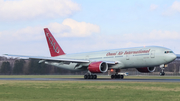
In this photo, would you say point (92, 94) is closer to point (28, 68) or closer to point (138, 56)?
point (138, 56)

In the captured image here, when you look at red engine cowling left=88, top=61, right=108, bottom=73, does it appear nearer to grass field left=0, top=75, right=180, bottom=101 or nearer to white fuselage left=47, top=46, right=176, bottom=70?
white fuselage left=47, top=46, right=176, bottom=70

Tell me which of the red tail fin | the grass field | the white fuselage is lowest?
the grass field

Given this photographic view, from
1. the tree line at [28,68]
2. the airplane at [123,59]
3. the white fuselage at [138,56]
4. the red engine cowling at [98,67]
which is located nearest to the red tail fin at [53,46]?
the airplane at [123,59]

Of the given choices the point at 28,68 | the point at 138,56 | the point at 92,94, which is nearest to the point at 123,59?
the point at 138,56

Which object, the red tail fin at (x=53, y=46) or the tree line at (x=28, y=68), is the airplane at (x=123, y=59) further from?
the tree line at (x=28, y=68)

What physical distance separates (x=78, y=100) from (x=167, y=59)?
25.9m

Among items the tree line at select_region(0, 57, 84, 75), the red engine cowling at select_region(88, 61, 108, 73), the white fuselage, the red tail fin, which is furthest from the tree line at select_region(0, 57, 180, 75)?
the red engine cowling at select_region(88, 61, 108, 73)

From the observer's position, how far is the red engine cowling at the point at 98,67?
4038 centimetres

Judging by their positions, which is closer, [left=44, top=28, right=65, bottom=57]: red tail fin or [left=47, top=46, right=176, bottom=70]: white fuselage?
[left=47, top=46, right=176, bottom=70]: white fuselage

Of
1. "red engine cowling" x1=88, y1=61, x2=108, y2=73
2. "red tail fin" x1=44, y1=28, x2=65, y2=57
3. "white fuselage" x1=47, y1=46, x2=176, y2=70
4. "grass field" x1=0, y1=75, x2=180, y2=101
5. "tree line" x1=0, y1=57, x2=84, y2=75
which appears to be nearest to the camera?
"grass field" x1=0, y1=75, x2=180, y2=101

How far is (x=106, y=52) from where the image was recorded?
45.7 m

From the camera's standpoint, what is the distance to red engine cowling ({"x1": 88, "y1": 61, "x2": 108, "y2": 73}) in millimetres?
40378

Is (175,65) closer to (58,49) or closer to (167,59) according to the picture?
(58,49)

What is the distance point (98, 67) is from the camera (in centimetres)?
4025
